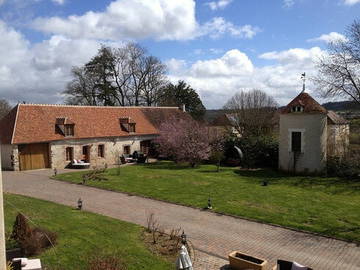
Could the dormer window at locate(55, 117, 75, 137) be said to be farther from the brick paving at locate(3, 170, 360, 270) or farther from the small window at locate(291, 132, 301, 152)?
the small window at locate(291, 132, 301, 152)

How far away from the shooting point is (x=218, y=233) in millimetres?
13211

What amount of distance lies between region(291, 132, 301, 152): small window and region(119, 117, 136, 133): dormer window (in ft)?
55.0

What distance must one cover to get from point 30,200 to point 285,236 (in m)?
12.4

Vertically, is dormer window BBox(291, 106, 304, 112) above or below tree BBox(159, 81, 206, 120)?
below

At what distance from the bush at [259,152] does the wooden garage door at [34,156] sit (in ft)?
54.4

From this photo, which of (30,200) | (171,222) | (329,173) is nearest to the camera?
(171,222)

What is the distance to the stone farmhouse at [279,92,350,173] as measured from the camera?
2542cm

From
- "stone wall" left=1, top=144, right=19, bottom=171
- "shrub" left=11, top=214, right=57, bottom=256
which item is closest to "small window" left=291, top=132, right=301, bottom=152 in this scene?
"shrub" left=11, top=214, right=57, bottom=256

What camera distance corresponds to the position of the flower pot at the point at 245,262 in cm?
959

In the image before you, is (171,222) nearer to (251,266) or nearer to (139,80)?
A: (251,266)

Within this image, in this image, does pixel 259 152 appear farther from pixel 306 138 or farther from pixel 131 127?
pixel 131 127

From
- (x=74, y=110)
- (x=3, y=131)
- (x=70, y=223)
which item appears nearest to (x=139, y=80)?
(x=74, y=110)

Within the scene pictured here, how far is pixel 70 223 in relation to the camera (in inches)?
517

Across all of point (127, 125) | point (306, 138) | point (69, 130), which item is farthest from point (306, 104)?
point (69, 130)
